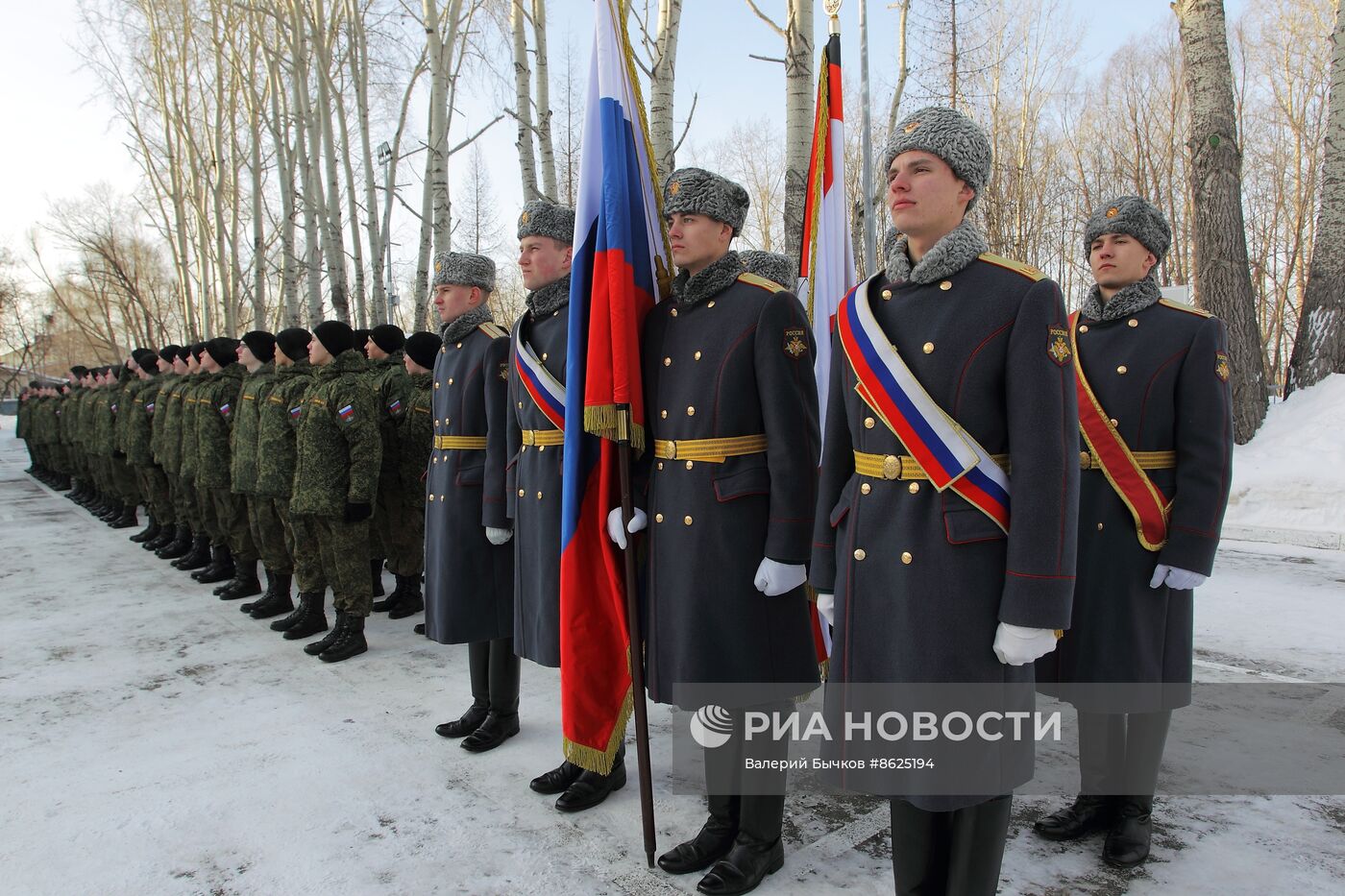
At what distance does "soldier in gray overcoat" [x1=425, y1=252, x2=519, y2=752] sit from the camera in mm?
3711

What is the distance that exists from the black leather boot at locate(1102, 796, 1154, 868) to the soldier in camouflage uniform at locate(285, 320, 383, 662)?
4147 millimetres

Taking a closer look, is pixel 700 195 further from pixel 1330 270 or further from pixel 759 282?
pixel 1330 270

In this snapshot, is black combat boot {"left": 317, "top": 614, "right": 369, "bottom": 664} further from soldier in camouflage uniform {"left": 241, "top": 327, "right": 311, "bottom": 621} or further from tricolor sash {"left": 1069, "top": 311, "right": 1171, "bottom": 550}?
tricolor sash {"left": 1069, "top": 311, "right": 1171, "bottom": 550}

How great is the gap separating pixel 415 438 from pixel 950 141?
16.1ft

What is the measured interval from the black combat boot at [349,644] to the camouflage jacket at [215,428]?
2545 millimetres

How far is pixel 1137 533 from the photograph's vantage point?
8.85 ft

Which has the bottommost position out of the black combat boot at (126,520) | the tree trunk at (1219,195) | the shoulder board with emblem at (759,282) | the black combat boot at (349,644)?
the black combat boot at (126,520)

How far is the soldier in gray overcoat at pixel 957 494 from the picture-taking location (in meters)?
1.88

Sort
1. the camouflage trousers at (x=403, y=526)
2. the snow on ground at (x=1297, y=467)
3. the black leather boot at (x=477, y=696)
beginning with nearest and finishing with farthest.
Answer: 1. the black leather boot at (x=477, y=696)
2. the camouflage trousers at (x=403, y=526)
3. the snow on ground at (x=1297, y=467)

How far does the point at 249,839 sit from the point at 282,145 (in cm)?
1733

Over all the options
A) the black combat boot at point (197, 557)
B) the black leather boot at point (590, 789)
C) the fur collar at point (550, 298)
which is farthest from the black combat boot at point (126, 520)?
the black leather boot at point (590, 789)

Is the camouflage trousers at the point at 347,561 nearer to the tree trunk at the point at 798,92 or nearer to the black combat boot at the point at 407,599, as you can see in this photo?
the black combat boot at the point at 407,599

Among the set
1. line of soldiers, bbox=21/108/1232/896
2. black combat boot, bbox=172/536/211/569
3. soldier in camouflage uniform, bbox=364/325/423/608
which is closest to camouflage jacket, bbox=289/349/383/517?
soldier in camouflage uniform, bbox=364/325/423/608

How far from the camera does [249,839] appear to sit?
9.62ft
